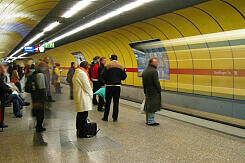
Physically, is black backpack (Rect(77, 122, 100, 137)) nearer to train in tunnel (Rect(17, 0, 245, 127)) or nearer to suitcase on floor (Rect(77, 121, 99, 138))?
suitcase on floor (Rect(77, 121, 99, 138))

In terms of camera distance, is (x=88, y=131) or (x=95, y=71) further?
(x=95, y=71)

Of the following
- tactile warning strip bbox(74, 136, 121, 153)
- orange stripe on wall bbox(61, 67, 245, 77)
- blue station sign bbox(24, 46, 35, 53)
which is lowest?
tactile warning strip bbox(74, 136, 121, 153)

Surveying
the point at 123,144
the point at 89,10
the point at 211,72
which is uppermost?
the point at 89,10

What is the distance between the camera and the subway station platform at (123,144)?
4668 mm

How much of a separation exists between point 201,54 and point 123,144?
671 centimetres

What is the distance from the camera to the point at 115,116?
301 inches

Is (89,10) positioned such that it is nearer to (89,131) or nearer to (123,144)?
(89,131)

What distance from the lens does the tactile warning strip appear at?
518 centimetres

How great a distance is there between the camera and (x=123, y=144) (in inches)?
215

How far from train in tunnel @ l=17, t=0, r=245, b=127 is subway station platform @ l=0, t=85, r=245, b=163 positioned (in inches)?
70.1

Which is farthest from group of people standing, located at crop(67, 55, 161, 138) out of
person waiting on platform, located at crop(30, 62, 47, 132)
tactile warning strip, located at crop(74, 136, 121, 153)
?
person waiting on platform, located at crop(30, 62, 47, 132)

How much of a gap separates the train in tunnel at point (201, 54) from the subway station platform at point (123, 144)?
1.78 m

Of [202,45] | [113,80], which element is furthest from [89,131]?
[202,45]

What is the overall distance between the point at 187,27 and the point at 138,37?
404 cm
